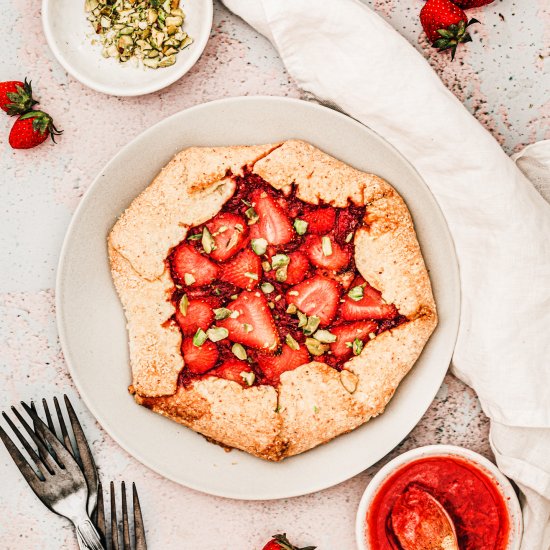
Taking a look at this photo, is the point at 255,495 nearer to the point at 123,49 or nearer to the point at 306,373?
the point at 306,373

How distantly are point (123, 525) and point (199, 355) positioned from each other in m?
0.73

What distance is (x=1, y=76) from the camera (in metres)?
2.60

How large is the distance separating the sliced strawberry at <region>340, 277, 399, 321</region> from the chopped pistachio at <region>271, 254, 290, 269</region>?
242mm

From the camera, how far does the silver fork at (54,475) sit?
2.54 meters

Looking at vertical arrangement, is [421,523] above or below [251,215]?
below

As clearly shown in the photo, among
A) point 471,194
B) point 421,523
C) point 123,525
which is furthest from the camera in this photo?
point 123,525

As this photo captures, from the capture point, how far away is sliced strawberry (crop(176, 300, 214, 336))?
95.2 inches

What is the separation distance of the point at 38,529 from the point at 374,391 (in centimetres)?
139

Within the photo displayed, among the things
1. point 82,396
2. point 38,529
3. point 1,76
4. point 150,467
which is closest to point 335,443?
point 150,467

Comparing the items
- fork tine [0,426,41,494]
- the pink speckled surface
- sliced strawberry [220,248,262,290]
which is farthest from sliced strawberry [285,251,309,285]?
fork tine [0,426,41,494]

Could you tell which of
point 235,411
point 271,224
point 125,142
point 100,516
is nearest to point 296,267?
point 271,224

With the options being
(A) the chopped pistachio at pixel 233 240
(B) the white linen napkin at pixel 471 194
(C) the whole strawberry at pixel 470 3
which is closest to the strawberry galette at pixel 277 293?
(A) the chopped pistachio at pixel 233 240

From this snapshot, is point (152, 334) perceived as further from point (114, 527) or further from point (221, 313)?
point (114, 527)

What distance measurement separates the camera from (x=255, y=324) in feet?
7.90
